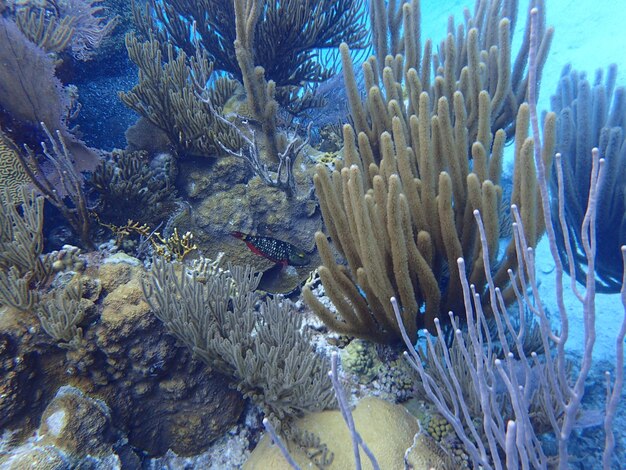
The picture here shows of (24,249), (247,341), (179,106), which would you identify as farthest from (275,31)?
(247,341)

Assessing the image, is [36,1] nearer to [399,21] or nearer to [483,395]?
[399,21]

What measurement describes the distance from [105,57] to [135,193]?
3.38 meters

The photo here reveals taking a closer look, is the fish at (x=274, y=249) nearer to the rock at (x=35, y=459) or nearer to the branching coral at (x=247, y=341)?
the branching coral at (x=247, y=341)

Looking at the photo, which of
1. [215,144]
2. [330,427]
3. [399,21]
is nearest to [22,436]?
[330,427]

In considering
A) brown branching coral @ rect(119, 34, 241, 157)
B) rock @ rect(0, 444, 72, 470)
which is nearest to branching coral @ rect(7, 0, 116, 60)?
brown branching coral @ rect(119, 34, 241, 157)

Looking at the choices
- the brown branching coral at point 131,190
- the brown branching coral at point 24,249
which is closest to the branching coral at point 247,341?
the brown branching coral at point 24,249

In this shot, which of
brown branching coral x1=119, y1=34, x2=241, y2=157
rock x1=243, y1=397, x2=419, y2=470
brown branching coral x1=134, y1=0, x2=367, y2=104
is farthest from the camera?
brown branching coral x1=134, y1=0, x2=367, y2=104

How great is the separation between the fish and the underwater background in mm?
25

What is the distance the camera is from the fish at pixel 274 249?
3.16 meters

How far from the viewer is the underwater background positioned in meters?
2.12

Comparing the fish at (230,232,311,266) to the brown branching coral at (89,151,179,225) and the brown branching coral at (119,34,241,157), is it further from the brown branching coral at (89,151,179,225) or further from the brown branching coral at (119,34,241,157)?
the brown branching coral at (119,34,241,157)

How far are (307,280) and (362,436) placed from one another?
1720 mm

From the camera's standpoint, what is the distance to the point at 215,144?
4.05 metres

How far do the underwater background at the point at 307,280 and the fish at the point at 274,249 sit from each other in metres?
0.03
